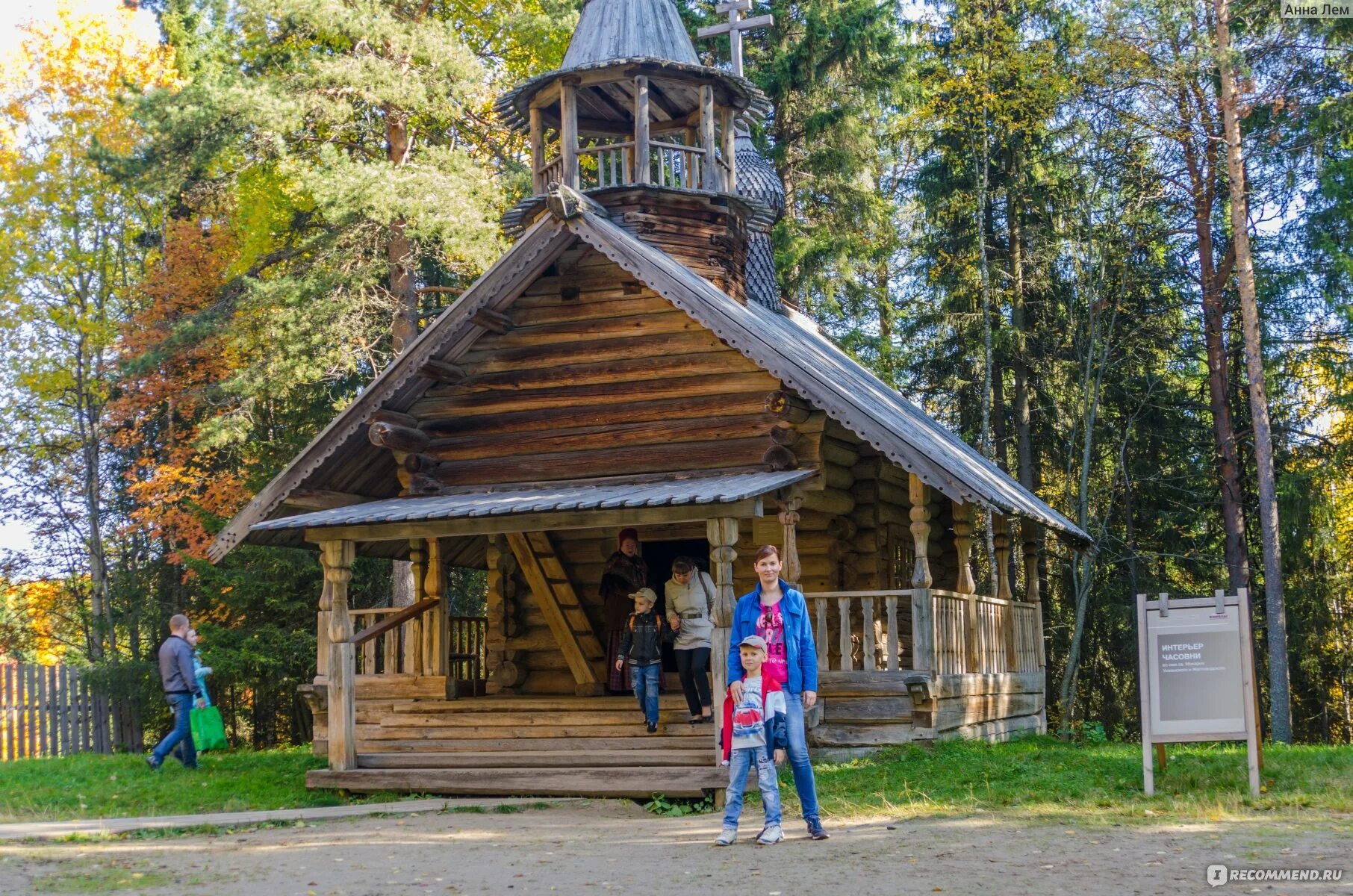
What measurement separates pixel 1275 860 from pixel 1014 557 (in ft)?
73.8

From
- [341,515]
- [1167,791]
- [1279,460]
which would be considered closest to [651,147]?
[341,515]

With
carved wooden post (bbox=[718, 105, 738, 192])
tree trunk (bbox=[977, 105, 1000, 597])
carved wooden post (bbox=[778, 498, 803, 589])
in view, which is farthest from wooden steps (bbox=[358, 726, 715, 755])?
tree trunk (bbox=[977, 105, 1000, 597])

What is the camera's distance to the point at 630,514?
13289 millimetres

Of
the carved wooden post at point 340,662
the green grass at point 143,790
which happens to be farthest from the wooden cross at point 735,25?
the green grass at point 143,790

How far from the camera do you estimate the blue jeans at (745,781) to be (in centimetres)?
943

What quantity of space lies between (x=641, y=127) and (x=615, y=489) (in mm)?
5968

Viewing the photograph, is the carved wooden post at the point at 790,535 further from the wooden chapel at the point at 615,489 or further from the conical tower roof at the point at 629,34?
the conical tower roof at the point at 629,34

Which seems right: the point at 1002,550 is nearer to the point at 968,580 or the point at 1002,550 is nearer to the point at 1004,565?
the point at 1004,565

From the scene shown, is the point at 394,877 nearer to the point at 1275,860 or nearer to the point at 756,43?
the point at 1275,860

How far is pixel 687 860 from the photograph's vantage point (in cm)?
905

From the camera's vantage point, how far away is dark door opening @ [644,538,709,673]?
59.5 feet

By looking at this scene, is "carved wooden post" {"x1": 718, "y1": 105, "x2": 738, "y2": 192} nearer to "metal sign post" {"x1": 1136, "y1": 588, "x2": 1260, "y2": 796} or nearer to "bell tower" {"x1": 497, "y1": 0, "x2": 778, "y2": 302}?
"bell tower" {"x1": 497, "y1": 0, "x2": 778, "y2": 302}

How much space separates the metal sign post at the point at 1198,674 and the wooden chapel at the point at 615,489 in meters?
2.67

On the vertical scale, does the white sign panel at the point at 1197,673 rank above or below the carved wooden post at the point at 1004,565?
below
